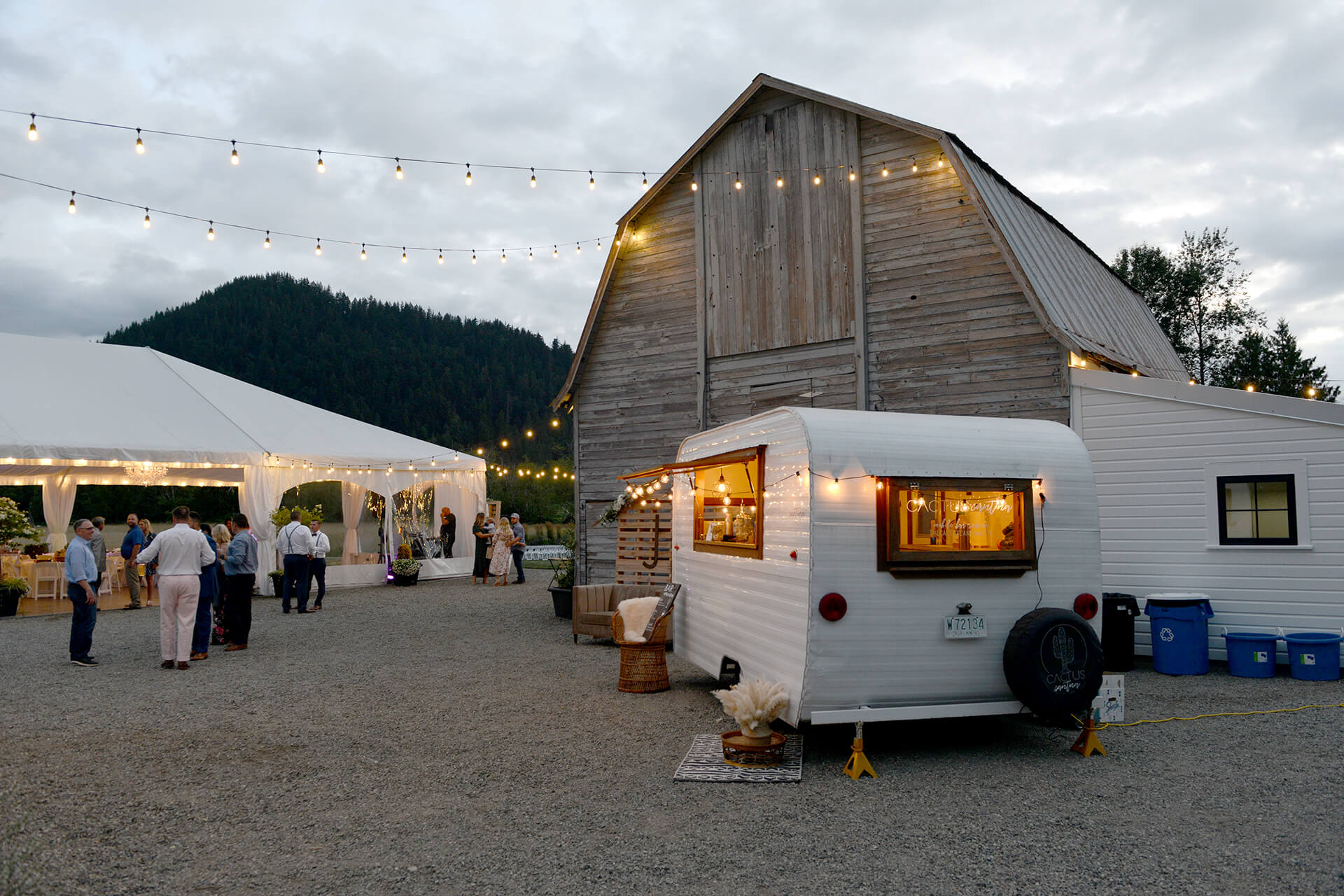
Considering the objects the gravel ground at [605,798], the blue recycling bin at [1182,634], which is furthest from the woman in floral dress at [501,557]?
the blue recycling bin at [1182,634]

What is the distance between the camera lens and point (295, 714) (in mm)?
7629

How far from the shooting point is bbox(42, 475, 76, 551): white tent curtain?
1814cm

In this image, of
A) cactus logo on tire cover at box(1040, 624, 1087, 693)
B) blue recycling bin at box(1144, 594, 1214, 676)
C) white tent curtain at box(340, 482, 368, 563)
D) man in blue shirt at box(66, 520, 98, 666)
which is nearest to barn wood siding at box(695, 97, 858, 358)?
blue recycling bin at box(1144, 594, 1214, 676)

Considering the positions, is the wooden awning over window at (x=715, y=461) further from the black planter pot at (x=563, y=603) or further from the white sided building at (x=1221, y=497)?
the black planter pot at (x=563, y=603)

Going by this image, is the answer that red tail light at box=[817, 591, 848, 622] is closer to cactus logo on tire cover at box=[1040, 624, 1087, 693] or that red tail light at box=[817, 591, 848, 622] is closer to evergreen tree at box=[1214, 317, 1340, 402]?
cactus logo on tire cover at box=[1040, 624, 1087, 693]

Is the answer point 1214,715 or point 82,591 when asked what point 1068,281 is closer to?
point 1214,715

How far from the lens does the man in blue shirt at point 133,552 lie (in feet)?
51.4

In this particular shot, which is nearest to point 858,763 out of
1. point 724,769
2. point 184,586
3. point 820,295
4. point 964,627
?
point 724,769

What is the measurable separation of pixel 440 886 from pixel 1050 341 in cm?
902

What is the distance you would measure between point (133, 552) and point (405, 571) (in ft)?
18.3

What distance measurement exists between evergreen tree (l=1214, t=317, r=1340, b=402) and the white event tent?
91.7 feet

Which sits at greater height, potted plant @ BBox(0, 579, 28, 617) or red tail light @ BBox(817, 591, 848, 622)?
red tail light @ BBox(817, 591, 848, 622)

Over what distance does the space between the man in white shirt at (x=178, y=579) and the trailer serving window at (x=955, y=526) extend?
25.1 feet

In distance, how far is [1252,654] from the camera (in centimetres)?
871
